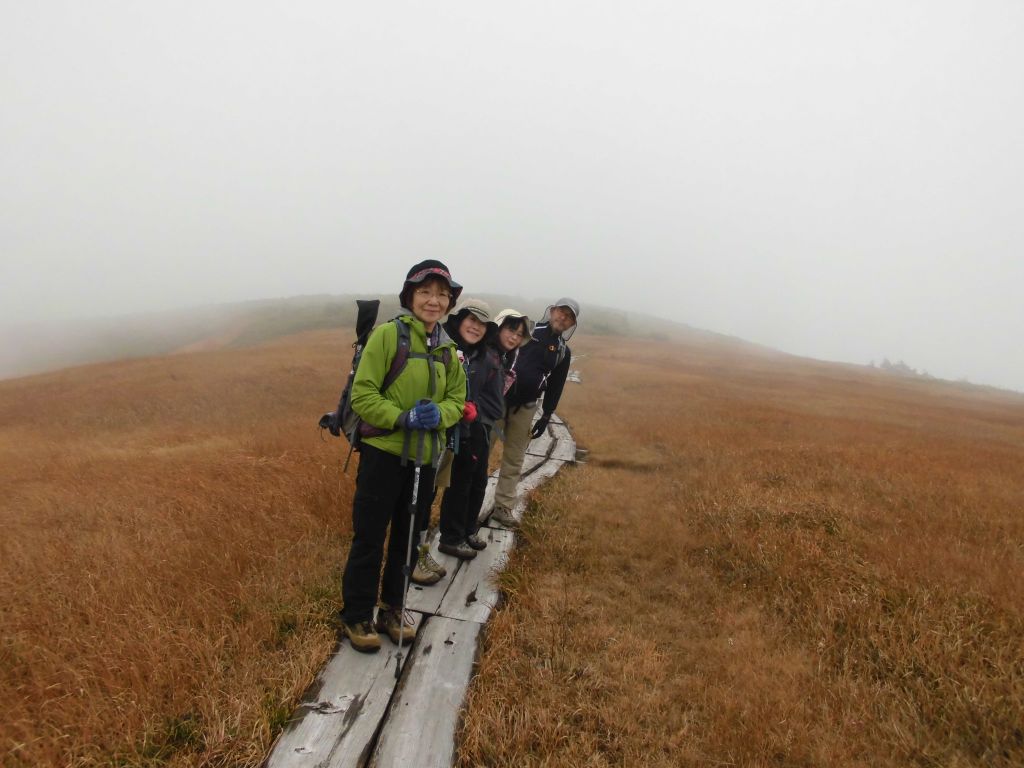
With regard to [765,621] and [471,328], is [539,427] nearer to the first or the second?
[471,328]

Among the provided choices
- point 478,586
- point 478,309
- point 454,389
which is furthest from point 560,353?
point 478,586

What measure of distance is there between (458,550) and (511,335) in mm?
2634

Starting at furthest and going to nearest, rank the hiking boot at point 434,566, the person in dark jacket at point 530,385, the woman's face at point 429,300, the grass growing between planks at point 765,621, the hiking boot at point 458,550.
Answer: the person in dark jacket at point 530,385
the hiking boot at point 458,550
the hiking boot at point 434,566
the woman's face at point 429,300
the grass growing between planks at point 765,621

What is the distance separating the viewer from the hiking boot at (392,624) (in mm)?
4248

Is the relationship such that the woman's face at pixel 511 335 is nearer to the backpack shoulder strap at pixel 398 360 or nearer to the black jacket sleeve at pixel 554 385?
the black jacket sleeve at pixel 554 385

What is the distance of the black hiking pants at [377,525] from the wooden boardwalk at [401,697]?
16.1 inches

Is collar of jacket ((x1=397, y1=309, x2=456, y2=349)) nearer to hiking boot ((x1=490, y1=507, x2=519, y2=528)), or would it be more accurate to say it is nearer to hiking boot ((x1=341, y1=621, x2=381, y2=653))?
hiking boot ((x1=341, y1=621, x2=381, y2=653))

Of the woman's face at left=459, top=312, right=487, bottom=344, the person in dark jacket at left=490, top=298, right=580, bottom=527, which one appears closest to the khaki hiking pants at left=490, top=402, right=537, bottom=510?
the person in dark jacket at left=490, top=298, right=580, bottom=527

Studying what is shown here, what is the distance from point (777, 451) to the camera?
10180 millimetres

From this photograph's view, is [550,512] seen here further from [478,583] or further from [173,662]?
[173,662]

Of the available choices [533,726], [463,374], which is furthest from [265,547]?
[533,726]

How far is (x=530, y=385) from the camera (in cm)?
673

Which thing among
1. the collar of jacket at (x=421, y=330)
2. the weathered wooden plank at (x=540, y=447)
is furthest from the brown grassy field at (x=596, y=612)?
the collar of jacket at (x=421, y=330)

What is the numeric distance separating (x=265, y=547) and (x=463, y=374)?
10.0 ft
